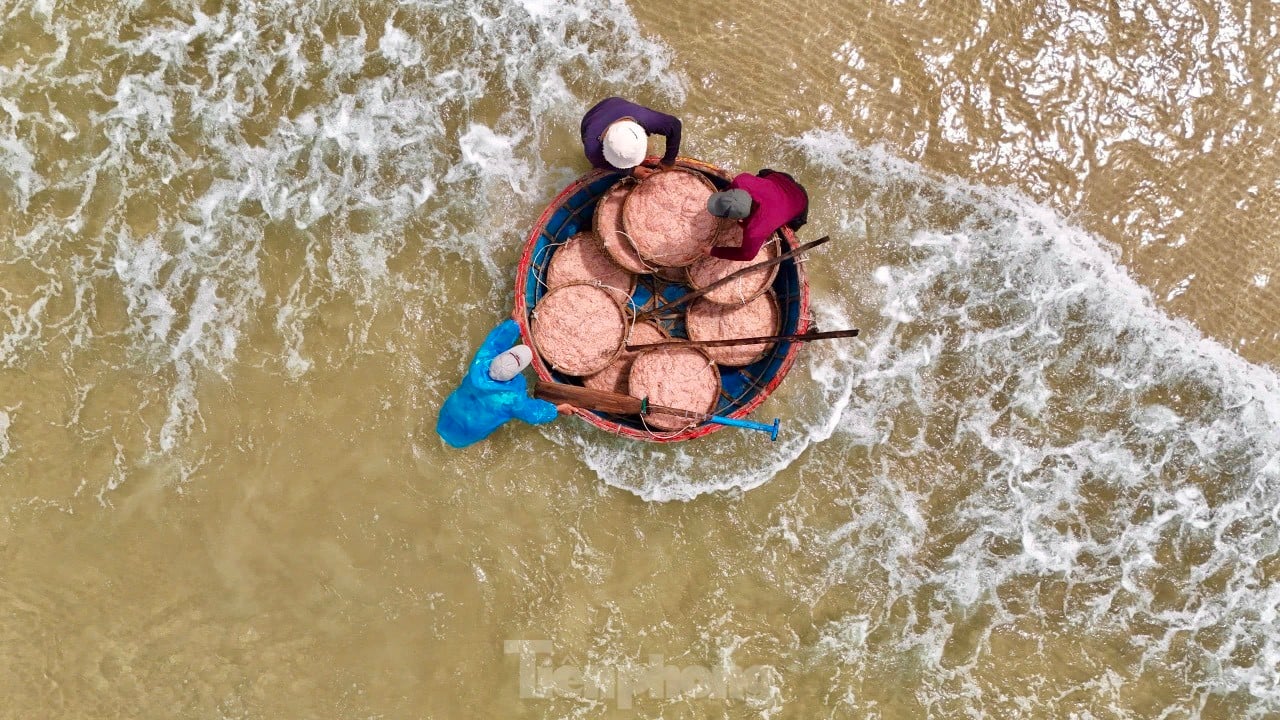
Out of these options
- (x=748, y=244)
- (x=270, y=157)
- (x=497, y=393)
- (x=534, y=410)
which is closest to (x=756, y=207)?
(x=748, y=244)

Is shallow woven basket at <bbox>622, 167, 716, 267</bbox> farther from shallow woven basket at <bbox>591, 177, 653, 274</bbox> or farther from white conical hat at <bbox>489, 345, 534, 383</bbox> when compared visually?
white conical hat at <bbox>489, 345, 534, 383</bbox>

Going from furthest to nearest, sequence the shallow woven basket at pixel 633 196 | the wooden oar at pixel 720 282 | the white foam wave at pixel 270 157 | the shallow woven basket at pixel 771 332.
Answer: the white foam wave at pixel 270 157 → the shallow woven basket at pixel 771 332 → the shallow woven basket at pixel 633 196 → the wooden oar at pixel 720 282

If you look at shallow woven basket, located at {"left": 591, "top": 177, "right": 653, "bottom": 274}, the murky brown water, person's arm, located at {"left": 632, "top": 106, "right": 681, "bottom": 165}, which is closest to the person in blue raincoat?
the murky brown water

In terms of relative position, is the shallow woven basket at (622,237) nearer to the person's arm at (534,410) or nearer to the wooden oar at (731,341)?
the wooden oar at (731,341)

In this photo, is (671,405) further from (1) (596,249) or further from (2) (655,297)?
(1) (596,249)

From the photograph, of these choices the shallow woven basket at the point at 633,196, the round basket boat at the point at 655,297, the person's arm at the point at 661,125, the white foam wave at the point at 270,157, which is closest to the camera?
the person's arm at the point at 661,125

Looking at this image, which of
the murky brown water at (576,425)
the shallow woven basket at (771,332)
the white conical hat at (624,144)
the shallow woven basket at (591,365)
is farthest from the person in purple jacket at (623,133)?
the shallow woven basket at (771,332)
